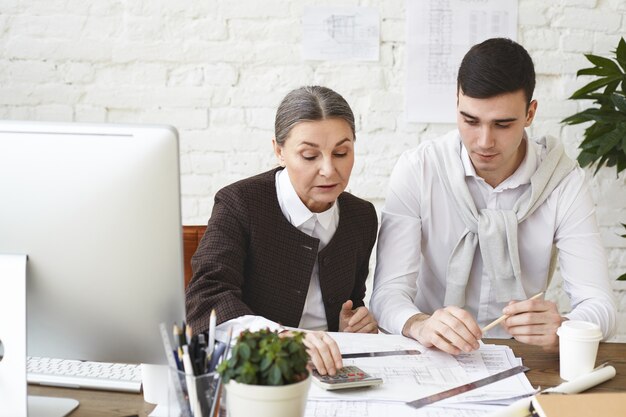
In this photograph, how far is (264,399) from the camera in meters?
0.89

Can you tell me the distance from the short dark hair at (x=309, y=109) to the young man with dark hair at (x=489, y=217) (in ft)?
1.17

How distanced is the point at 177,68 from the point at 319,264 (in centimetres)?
137

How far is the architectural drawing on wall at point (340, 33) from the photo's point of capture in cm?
269

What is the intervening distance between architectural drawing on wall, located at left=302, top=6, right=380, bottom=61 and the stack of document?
1481 millimetres

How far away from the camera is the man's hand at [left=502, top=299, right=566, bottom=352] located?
4.66ft

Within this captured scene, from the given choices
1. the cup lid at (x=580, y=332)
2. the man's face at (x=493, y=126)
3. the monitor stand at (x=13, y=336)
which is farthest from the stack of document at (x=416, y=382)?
the man's face at (x=493, y=126)

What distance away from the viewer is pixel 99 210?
39.0 inches

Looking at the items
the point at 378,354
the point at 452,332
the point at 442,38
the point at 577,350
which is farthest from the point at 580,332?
the point at 442,38

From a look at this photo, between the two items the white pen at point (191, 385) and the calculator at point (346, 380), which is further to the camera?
the calculator at point (346, 380)

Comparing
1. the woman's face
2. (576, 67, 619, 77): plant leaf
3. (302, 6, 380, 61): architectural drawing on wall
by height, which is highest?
(302, 6, 380, 61): architectural drawing on wall

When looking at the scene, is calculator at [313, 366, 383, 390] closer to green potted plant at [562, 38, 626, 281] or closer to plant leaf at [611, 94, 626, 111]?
green potted plant at [562, 38, 626, 281]

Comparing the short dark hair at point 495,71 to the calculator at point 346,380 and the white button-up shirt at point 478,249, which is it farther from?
the calculator at point 346,380

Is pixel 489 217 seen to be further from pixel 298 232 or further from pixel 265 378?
pixel 265 378

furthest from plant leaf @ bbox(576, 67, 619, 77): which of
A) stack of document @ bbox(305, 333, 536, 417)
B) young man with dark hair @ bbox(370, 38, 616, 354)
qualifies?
stack of document @ bbox(305, 333, 536, 417)
